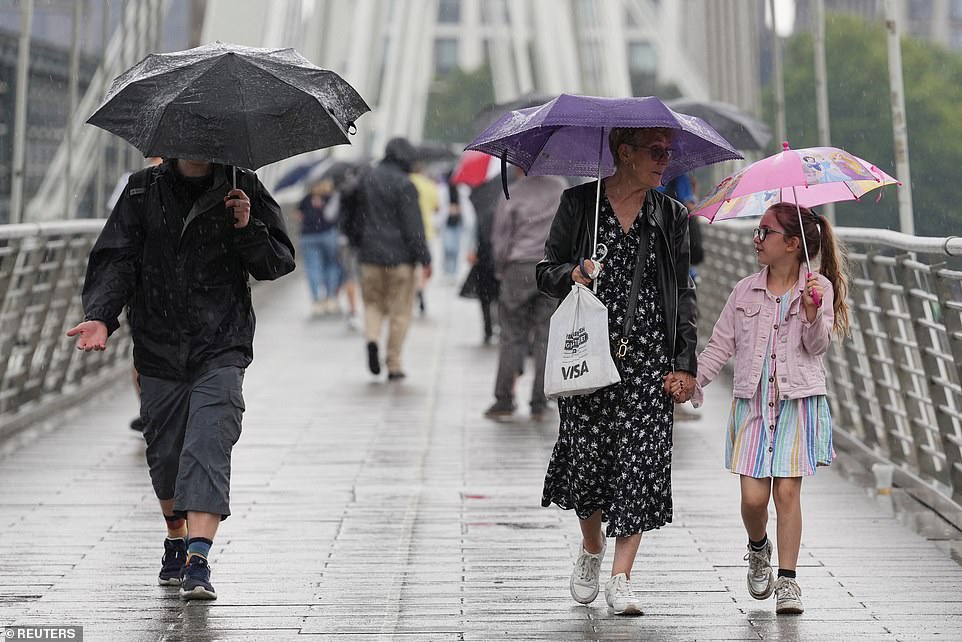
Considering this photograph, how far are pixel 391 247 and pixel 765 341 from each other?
799cm

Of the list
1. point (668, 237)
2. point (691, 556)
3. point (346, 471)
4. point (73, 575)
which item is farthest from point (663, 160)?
point (346, 471)

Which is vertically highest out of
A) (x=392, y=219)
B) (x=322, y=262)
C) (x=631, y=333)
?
(x=322, y=262)

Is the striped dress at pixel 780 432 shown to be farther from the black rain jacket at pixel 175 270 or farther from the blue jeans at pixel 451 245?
the blue jeans at pixel 451 245

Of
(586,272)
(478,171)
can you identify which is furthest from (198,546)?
(478,171)

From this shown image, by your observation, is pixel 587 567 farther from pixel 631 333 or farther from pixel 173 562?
pixel 173 562

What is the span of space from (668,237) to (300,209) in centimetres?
1534

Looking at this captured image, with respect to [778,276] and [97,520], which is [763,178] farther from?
[97,520]

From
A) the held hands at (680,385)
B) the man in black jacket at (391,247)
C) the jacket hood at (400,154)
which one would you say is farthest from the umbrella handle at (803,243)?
the jacket hood at (400,154)

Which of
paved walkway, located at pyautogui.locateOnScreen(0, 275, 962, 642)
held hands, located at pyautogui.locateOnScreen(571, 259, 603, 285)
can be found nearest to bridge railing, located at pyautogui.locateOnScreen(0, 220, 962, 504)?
paved walkway, located at pyautogui.locateOnScreen(0, 275, 962, 642)

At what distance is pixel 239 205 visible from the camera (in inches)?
235

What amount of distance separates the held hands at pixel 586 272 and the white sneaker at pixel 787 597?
116cm

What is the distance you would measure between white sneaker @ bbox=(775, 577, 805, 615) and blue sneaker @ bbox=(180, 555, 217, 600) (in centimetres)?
186

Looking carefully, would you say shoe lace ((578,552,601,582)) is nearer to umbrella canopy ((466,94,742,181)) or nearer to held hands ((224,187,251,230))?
umbrella canopy ((466,94,742,181))

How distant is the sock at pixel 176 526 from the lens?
6293 millimetres
